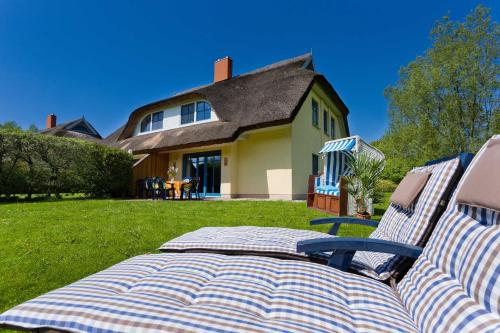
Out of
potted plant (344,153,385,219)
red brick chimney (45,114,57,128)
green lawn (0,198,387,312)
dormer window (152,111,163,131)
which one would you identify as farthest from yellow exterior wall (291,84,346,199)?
red brick chimney (45,114,57,128)

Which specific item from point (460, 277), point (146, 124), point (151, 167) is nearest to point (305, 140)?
point (151, 167)

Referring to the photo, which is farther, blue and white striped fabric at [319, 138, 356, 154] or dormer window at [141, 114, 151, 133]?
dormer window at [141, 114, 151, 133]

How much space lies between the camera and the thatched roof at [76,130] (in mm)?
26547

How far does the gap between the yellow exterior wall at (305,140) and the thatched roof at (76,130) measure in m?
22.5

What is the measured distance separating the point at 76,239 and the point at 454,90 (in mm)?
19296

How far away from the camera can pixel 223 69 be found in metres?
18.2

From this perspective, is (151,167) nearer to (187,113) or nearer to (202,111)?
(187,113)

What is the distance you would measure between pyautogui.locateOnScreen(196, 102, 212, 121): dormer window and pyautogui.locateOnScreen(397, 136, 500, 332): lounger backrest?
14.4 m

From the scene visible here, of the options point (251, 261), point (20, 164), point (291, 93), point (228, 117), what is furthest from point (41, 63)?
point (251, 261)

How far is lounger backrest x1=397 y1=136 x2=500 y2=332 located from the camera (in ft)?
2.97

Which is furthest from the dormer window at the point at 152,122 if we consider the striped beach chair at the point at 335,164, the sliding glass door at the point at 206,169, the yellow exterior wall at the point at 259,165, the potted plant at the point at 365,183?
the potted plant at the point at 365,183

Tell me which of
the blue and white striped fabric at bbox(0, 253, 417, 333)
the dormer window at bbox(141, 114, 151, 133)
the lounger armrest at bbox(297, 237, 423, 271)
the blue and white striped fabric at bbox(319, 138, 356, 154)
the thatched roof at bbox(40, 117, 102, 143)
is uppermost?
the thatched roof at bbox(40, 117, 102, 143)

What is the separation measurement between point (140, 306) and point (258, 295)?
0.49 m

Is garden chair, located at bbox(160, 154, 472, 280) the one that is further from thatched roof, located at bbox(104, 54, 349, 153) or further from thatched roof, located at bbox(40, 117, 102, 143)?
thatched roof, located at bbox(40, 117, 102, 143)
